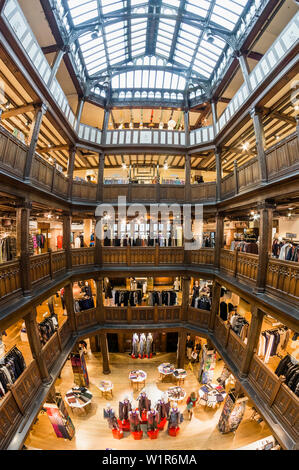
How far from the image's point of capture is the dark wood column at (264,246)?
21.6 ft

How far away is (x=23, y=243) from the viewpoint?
621 centimetres

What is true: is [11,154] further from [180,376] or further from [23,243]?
[180,376]

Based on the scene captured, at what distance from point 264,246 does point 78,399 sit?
955 cm

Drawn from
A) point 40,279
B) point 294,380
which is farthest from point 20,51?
point 294,380

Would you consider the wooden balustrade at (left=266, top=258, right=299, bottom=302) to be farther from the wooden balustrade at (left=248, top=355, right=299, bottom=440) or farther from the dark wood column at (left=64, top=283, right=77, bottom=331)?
the dark wood column at (left=64, top=283, right=77, bottom=331)

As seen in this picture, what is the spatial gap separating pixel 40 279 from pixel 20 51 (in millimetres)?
6682

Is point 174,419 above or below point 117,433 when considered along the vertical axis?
above

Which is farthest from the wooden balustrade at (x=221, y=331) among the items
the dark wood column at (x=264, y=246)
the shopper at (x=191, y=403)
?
the dark wood column at (x=264, y=246)

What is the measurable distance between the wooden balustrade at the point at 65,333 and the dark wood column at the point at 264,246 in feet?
26.1

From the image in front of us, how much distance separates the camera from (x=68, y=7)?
22.6ft

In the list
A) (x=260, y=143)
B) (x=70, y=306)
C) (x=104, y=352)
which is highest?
(x=260, y=143)

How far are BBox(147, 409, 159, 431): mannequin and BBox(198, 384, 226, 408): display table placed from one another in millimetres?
2240

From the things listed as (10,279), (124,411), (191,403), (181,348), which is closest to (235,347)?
(191,403)

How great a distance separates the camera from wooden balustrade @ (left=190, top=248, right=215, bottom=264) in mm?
10539
